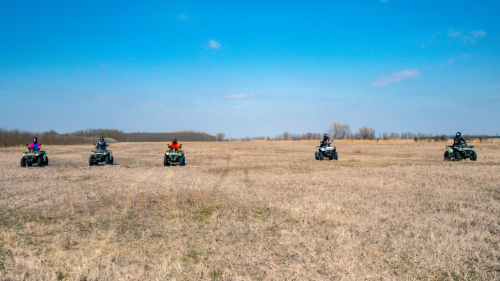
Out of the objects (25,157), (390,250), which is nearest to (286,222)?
(390,250)

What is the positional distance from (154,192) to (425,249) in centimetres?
779

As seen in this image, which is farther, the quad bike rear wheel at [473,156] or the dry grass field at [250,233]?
the quad bike rear wheel at [473,156]

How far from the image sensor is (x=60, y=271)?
4062 millimetres

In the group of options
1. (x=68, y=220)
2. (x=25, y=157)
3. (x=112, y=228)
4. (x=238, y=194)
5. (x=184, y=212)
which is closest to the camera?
(x=112, y=228)

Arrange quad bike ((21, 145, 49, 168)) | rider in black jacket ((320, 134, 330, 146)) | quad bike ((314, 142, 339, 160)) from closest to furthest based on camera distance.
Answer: quad bike ((21, 145, 49, 168)) < rider in black jacket ((320, 134, 330, 146)) < quad bike ((314, 142, 339, 160))

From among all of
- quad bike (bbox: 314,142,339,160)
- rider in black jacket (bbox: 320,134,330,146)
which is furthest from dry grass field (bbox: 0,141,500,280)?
quad bike (bbox: 314,142,339,160)

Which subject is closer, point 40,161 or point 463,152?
point 40,161

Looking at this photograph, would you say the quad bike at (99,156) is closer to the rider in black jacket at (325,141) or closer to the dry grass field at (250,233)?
the dry grass field at (250,233)

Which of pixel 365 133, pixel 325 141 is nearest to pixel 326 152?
pixel 325 141

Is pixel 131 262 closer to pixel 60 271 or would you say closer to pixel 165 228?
pixel 60 271

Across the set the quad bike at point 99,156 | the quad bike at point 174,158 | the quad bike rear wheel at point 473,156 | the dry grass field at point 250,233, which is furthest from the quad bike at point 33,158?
the quad bike rear wheel at point 473,156

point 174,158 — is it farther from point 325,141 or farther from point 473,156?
point 473,156

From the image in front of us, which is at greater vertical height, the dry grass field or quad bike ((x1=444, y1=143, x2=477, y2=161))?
quad bike ((x1=444, y1=143, x2=477, y2=161))

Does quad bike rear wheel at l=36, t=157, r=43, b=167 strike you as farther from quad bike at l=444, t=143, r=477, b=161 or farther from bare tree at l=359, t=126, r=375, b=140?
bare tree at l=359, t=126, r=375, b=140
